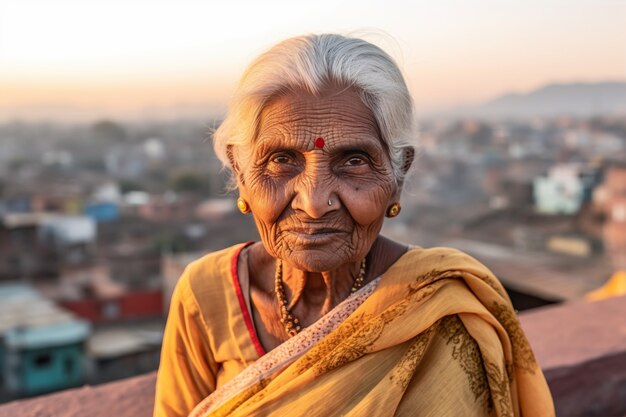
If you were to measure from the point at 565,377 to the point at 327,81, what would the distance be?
54.4 inches

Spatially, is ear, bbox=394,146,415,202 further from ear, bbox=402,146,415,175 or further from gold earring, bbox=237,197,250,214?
gold earring, bbox=237,197,250,214

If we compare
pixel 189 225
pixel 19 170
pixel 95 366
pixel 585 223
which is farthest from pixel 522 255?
pixel 19 170

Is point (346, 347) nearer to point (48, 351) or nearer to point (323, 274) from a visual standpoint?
point (323, 274)

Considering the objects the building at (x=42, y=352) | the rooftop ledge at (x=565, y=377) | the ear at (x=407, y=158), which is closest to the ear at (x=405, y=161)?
the ear at (x=407, y=158)

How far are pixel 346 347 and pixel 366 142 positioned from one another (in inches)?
16.5

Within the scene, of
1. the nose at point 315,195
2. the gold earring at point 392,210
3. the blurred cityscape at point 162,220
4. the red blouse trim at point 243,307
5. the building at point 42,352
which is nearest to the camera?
the nose at point 315,195

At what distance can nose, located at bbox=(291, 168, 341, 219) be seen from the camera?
118 centimetres

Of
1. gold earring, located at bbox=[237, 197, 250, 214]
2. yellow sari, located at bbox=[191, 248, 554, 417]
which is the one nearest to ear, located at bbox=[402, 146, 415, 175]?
yellow sari, located at bbox=[191, 248, 554, 417]

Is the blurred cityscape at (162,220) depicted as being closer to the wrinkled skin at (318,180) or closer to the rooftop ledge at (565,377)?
the wrinkled skin at (318,180)

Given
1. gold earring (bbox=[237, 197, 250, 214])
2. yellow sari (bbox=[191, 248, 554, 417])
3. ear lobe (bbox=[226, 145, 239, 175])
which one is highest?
ear lobe (bbox=[226, 145, 239, 175])

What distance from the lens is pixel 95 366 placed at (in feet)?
66.8

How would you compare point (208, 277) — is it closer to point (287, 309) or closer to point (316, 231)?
point (287, 309)

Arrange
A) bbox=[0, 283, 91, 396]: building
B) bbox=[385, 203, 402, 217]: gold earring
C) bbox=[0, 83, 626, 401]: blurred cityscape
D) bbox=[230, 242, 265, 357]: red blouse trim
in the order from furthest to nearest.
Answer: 1. bbox=[0, 83, 626, 401]: blurred cityscape
2. bbox=[0, 283, 91, 396]: building
3. bbox=[230, 242, 265, 357]: red blouse trim
4. bbox=[385, 203, 402, 217]: gold earring

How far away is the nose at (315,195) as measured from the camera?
3.88 ft
